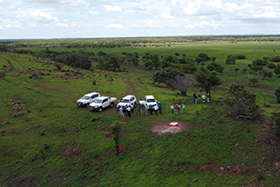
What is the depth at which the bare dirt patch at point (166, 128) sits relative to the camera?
2120cm

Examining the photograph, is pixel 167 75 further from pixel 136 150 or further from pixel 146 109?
pixel 136 150

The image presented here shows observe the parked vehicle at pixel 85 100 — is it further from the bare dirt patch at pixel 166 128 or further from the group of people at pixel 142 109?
the bare dirt patch at pixel 166 128

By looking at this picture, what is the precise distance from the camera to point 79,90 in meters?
40.2

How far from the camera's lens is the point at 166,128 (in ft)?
71.9

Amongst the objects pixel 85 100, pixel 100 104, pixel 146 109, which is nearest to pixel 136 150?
pixel 146 109

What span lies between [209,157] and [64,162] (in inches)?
510

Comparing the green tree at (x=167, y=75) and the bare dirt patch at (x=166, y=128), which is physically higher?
the green tree at (x=167, y=75)

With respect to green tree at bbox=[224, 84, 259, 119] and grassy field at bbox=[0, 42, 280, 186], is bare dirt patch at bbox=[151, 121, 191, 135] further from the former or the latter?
green tree at bbox=[224, 84, 259, 119]

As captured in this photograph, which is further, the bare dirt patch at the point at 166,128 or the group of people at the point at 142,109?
the group of people at the point at 142,109

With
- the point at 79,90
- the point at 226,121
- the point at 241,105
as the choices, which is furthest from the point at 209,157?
the point at 79,90

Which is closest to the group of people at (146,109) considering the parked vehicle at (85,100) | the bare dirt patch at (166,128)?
the bare dirt patch at (166,128)

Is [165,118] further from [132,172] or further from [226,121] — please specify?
[132,172]

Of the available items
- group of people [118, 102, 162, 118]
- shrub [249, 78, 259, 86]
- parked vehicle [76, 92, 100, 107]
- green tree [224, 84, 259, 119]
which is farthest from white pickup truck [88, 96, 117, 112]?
shrub [249, 78, 259, 86]

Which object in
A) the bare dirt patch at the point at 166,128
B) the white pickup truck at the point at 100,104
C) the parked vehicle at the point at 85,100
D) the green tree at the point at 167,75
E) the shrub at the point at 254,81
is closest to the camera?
the bare dirt patch at the point at 166,128
